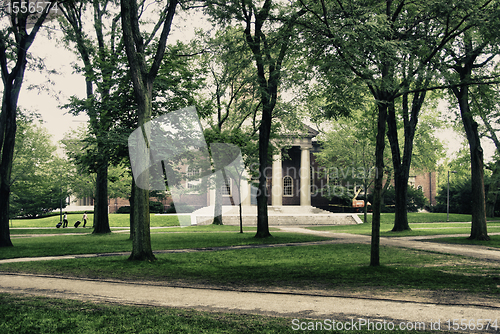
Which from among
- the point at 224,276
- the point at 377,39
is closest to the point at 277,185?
the point at 224,276

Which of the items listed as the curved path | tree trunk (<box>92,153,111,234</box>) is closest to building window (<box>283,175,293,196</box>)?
tree trunk (<box>92,153,111,234</box>)

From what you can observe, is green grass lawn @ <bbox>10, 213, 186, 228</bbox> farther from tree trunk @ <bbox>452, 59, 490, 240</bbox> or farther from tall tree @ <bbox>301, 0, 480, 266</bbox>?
tall tree @ <bbox>301, 0, 480, 266</bbox>

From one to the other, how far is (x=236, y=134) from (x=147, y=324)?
829 inches

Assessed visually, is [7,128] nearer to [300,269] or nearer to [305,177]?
[300,269]

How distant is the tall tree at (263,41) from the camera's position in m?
15.5

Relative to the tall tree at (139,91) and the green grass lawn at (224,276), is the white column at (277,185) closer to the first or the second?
the green grass lawn at (224,276)

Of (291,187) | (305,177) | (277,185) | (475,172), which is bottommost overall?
(291,187)

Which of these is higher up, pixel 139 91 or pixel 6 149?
pixel 139 91

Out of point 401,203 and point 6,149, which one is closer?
point 6,149

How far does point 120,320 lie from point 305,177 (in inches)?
1781

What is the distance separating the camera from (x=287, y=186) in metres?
53.1

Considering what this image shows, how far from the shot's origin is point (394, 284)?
8281 mm

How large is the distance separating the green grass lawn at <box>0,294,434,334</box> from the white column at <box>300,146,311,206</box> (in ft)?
143

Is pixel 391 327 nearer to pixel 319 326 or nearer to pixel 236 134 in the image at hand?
pixel 319 326
